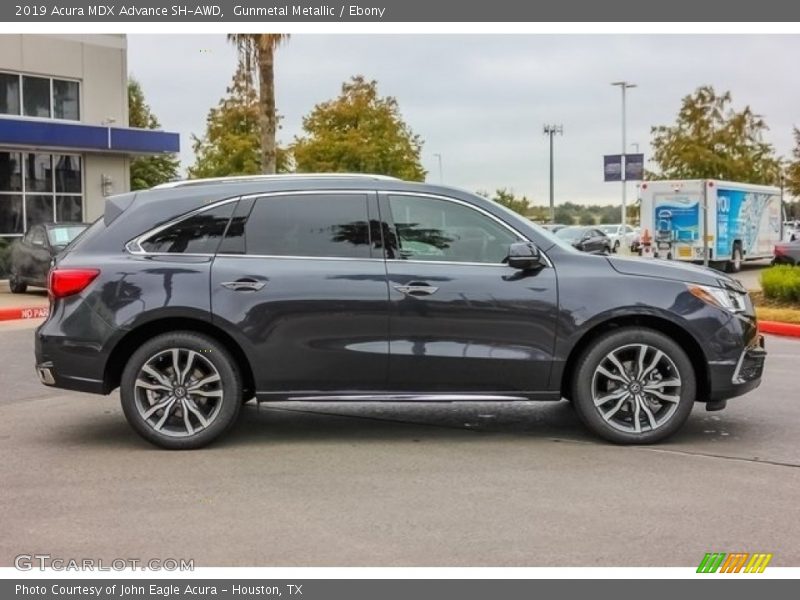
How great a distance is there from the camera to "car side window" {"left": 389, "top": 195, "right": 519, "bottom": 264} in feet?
20.6

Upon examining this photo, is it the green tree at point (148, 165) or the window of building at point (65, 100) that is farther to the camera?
the green tree at point (148, 165)

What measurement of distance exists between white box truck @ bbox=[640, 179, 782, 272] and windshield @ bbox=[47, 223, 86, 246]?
53.3 ft

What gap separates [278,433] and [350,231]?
5.30 ft

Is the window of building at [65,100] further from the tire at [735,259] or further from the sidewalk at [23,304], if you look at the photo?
the tire at [735,259]

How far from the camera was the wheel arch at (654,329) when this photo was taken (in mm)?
6285

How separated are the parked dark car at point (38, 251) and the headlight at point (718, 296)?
1503cm

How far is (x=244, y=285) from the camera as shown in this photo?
6.18 meters

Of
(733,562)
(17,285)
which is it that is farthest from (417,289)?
(17,285)

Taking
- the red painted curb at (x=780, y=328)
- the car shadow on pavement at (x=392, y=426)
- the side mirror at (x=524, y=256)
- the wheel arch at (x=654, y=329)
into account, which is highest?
the side mirror at (x=524, y=256)

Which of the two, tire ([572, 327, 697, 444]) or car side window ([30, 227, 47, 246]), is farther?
car side window ([30, 227, 47, 246])

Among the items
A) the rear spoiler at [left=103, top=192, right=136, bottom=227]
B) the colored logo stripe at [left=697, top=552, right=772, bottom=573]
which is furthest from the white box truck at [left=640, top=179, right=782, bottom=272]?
the colored logo stripe at [left=697, top=552, right=772, bottom=573]

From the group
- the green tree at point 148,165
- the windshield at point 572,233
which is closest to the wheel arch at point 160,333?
the windshield at point 572,233
